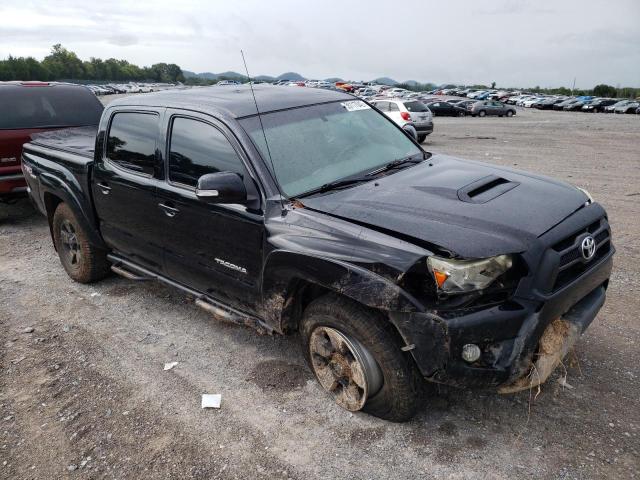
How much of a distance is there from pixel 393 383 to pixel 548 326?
2.91 feet

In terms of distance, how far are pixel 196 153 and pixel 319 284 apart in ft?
4.74

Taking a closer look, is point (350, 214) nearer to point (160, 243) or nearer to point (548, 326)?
point (548, 326)

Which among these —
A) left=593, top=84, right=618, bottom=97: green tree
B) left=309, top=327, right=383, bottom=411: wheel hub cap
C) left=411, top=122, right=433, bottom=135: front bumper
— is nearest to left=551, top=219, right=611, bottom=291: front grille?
left=309, top=327, right=383, bottom=411: wheel hub cap

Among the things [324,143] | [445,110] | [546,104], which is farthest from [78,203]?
[546,104]

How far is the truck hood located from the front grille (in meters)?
0.13

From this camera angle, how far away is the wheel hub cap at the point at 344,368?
2.96 metres

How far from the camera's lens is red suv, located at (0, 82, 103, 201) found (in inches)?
277

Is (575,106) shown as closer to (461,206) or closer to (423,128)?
(423,128)

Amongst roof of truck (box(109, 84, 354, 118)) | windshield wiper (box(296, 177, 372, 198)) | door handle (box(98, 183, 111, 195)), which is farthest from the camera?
door handle (box(98, 183, 111, 195))

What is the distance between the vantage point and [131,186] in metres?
4.17

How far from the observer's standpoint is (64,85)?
7977 mm

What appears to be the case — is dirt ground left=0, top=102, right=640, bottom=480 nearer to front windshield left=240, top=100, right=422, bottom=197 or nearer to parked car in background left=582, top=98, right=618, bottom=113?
front windshield left=240, top=100, right=422, bottom=197

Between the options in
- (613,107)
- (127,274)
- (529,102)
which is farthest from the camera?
(529,102)

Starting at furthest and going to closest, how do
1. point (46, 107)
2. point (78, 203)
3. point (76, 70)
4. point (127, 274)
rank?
point (76, 70) < point (46, 107) < point (78, 203) < point (127, 274)
